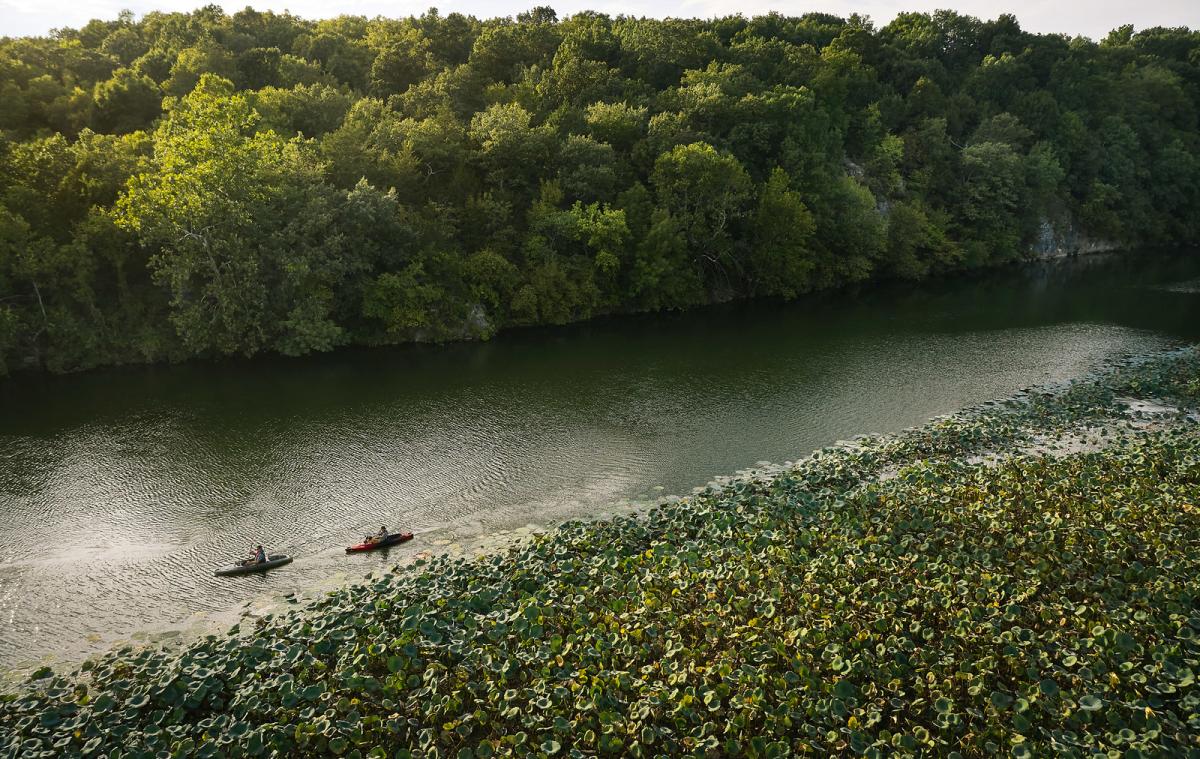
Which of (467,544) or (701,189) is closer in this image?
(467,544)

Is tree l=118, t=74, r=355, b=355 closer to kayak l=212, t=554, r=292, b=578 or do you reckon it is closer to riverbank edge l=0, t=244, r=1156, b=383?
riverbank edge l=0, t=244, r=1156, b=383

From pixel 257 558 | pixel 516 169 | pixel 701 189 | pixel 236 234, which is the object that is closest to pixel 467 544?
pixel 257 558

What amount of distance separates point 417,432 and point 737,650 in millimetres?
18227

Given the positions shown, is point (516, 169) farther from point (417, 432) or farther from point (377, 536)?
point (377, 536)

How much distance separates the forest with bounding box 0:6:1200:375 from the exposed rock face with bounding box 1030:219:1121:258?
0.39m

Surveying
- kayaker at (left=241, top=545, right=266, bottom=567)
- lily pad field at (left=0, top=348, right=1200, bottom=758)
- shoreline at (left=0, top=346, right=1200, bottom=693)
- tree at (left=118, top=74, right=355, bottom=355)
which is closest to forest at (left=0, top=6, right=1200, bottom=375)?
tree at (left=118, top=74, right=355, bottom=355)

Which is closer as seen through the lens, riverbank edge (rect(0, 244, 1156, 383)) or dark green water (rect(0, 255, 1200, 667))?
dark green water (rect(0, 255, 1200, 667))

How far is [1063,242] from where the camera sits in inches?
2948

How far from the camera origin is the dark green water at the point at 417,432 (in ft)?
64.8

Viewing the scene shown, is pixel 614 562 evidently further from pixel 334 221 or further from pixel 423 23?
pixel 423 23

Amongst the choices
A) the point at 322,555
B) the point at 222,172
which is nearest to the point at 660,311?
the point at 222,172

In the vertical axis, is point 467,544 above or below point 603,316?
below

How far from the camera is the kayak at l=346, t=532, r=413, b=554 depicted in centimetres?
1989

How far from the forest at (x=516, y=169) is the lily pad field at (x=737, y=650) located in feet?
84.0
